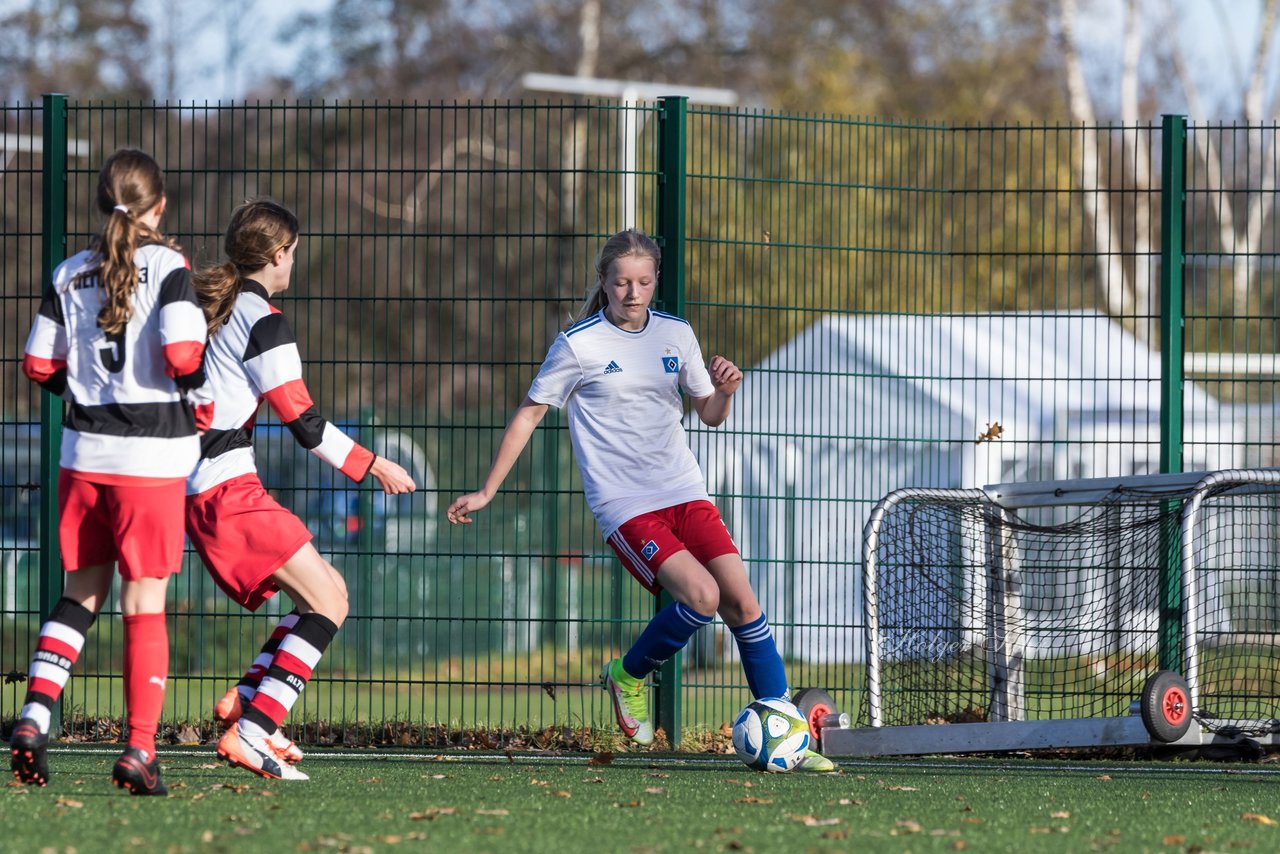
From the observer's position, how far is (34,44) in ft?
122

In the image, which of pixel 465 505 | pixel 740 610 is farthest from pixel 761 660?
pixel 465 505

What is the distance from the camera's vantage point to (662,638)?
7.24 meters

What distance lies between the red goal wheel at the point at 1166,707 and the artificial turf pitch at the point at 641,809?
0.20m

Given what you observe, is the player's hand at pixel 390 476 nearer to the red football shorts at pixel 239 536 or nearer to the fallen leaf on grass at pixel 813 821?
the red football shorts at pixel 239 536

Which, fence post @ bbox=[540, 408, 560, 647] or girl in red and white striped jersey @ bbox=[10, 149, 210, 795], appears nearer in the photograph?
girl in red and white striped jersey @ bbox=[10, 149, 210, 795]

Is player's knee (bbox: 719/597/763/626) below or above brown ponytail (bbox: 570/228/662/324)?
below

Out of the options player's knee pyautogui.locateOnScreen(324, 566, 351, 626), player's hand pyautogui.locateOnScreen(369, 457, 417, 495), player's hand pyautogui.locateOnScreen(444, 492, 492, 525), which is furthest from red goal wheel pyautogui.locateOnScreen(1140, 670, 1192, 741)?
player's knee pyautogui.locateOnScreen(324, 566, 351, 626)

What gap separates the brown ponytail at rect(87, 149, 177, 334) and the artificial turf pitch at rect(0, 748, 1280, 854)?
153 centimetres

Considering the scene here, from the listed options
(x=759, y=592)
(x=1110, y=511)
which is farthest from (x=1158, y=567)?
(x=759, y=592)

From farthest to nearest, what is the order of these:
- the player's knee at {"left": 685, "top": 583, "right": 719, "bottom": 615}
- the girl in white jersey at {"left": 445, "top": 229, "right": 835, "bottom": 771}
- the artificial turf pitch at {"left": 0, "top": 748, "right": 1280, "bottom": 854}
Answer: the girl in white jersey at {"left": 445, "top": 229, "right": 835, "bottom": 771}, the player's knee at {"left": 685, "top": 583, "right": 719, "bottom": 615}, the artificial turf pitch at {"left": 0, "top": 748, "right": 1280, "bottom": 854}

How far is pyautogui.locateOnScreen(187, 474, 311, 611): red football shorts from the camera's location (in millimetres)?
6199

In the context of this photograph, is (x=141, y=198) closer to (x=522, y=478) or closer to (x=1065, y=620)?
(x=1065, y=620)

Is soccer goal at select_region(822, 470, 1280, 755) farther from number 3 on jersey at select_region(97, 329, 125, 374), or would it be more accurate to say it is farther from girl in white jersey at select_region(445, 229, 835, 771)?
number 3 on jersey at select_region(97, 329, 125, 374)

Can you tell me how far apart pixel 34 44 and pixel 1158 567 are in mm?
33370
